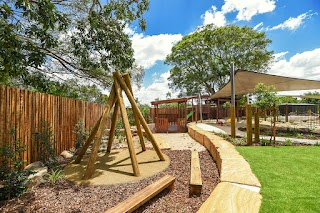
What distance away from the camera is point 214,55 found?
25250 millimetres

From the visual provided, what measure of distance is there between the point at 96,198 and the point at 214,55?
2549cm

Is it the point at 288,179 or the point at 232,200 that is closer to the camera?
the point at 232,200

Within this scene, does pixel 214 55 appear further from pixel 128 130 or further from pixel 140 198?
pixel 140 198

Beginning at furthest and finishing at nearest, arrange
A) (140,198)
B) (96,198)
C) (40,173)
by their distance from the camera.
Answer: (40,173) < (96,198) < (140,198)

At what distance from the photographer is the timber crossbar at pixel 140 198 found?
7.47 feet

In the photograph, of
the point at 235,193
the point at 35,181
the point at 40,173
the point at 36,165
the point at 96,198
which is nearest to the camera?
the point at 235,193

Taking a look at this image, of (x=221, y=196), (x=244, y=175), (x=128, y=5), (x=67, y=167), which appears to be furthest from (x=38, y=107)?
(x=244, y=175)

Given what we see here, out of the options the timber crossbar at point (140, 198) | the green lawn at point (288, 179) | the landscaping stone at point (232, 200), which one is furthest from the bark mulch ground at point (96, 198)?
the green lawn at point (288, 179)

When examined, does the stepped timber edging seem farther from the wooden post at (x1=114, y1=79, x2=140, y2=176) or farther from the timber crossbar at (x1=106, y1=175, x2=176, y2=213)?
the wooden post at (x1=114, y1=79, x2=140, y2=176)

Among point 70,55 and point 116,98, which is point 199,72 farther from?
point 116,98

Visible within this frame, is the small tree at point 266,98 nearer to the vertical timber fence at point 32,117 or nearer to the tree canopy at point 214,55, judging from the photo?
the vertical timber fence at point 32,117

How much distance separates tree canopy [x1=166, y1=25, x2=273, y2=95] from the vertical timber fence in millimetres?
21948

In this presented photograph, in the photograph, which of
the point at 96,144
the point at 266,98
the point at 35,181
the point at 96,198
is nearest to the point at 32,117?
the point at 35,181

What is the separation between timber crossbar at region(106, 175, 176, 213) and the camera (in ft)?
7.47
